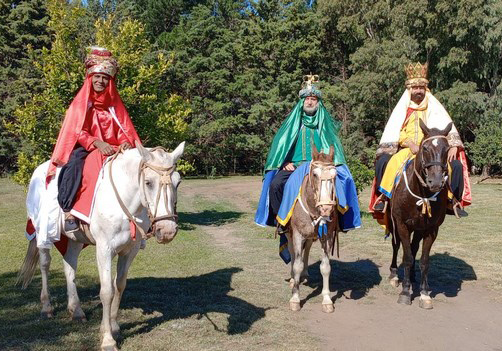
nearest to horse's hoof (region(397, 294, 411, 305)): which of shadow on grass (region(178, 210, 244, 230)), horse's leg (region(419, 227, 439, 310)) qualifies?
horse's leg (region(419, 227, 439, 310))

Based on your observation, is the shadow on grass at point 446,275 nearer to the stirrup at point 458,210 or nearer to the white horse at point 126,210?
the stirrup at point 458,210

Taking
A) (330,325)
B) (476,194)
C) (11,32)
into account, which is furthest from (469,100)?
(11,32)

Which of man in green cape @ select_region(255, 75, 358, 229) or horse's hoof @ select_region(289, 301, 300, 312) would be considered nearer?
horse's hoof @ select_region(289, 301, 300, 312)

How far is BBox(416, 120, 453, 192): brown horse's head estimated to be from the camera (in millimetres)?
5781

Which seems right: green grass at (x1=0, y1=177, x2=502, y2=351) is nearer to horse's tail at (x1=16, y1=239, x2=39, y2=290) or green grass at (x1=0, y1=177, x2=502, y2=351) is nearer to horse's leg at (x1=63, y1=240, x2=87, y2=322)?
horse's leg at (x1=63, y1=240, x2=87, y2=322)

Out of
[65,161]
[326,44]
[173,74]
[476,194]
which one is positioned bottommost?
[476,194]

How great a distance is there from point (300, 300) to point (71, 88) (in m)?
8.35

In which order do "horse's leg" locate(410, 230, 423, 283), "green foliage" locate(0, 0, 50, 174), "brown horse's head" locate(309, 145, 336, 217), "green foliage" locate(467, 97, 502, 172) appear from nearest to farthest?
"brown horse's head" locate(309, 145, 336, 217) < "horse's leg" locate(410, 230, 423, 283) < "green foliage" locate(467, 97, 502, 172) < "green foliage" locate(0, 0, 50, 174)

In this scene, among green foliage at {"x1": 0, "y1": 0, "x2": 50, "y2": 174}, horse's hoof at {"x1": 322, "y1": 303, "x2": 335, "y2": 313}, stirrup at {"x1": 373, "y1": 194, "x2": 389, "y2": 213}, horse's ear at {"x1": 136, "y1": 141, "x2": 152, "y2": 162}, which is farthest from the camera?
green foliage at {"x1": 0, "y1": 0, "x2": 50, "y2": 174}

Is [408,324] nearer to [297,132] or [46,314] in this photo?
[297,132]

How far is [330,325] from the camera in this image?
5.77 m

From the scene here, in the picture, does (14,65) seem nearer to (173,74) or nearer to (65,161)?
(173,74)

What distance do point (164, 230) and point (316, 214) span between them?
2691mm

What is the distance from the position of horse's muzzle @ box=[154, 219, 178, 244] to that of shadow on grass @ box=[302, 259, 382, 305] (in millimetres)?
3307
